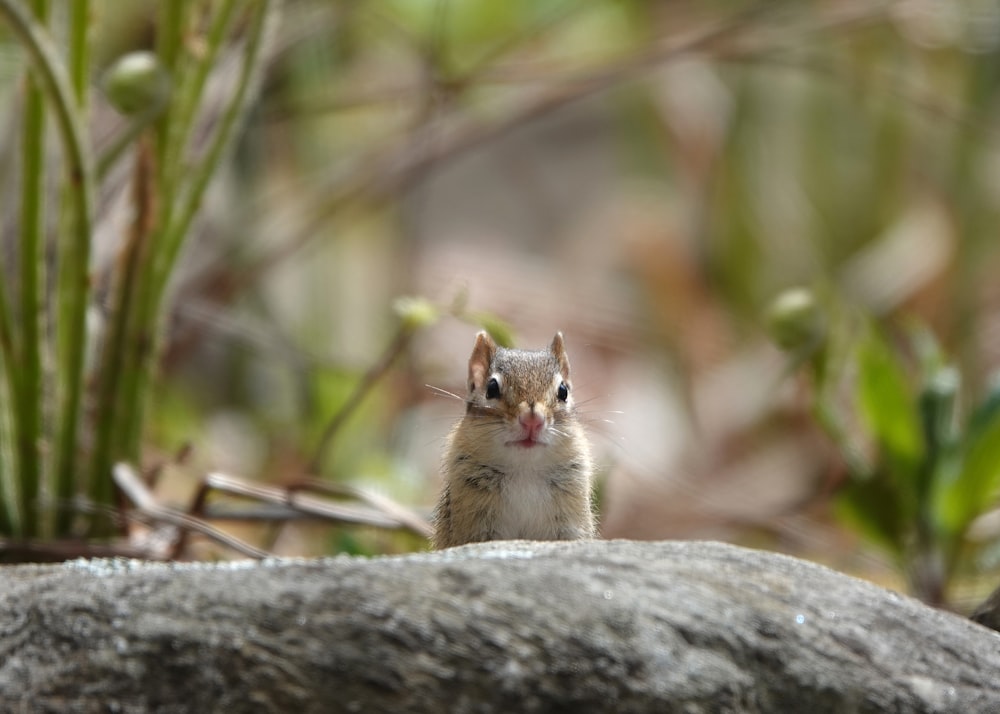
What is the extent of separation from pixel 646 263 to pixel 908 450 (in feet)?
15.7

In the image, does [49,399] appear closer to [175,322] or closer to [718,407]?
[175,322]

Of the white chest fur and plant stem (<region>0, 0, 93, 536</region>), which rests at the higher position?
plant stem (<region>0, 0, 93, 536</region>)

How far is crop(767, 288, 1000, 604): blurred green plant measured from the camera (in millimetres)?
3248

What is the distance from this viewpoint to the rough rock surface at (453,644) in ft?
5.43

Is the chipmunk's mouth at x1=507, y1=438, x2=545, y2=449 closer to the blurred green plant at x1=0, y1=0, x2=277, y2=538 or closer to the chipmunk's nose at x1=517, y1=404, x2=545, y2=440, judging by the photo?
the chipmunk's nose at x1=517, y1=404, x2=545, y2=440

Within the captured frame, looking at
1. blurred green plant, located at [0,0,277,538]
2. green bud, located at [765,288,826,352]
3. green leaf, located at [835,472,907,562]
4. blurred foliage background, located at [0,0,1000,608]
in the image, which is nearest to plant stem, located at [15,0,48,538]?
blurred green plant, located at [0,0,277,538]

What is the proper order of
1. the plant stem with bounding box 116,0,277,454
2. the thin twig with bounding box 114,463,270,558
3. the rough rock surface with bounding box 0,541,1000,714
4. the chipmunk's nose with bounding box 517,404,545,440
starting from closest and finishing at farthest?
the rough rock surface with bounding box 0,541,1000,714 < the chipmunk's nose with bounding box 517,404,545,440 < the thin twig with bounding box 114,463,270,558 < the plant stem with bounding box 116,0,277,454

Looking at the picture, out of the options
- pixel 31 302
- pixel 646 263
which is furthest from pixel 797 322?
pixel 646 263

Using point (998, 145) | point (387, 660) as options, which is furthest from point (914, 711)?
point (998, 145)

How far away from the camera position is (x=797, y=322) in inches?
126

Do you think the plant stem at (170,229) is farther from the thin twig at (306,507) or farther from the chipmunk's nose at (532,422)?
the chipmunk's nose at (532,422)

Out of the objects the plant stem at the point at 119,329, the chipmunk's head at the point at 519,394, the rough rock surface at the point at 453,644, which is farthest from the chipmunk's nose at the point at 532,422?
the plant stem at the point at 119,329

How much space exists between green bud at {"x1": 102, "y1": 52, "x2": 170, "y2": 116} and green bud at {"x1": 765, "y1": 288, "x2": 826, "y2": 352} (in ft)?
4.66

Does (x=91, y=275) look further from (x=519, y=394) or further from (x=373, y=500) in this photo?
(x=519, y=394)
